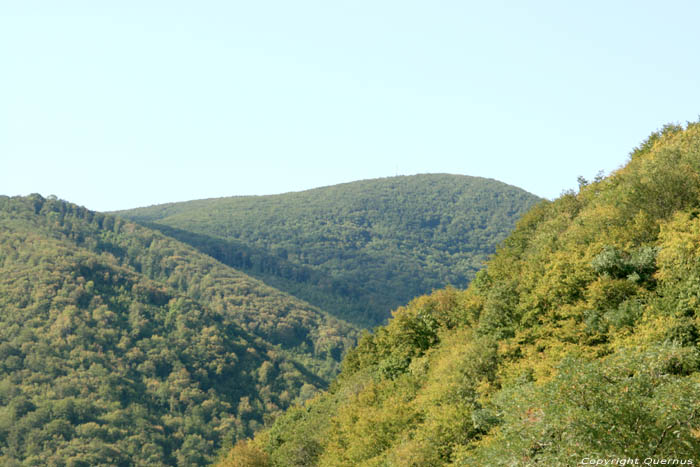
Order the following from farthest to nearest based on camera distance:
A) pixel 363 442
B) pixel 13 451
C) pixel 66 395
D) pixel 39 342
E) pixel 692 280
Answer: pixel 39 342 → pixel 66 395 → pixel 13 451 → pixel 363 442 → pixel 692 280

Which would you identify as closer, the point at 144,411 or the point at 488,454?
the point at 488,454

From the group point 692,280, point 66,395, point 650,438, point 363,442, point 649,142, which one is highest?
point 649,142

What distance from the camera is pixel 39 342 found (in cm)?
19775

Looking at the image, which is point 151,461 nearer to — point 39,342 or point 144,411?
point 144,411

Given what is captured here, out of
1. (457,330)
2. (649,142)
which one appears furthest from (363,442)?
(649,142)

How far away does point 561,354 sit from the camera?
139 feet

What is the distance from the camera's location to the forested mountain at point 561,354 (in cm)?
2823

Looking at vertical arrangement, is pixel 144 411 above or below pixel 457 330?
below

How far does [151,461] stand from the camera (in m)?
167

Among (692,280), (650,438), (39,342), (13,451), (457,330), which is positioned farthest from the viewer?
(39,342)

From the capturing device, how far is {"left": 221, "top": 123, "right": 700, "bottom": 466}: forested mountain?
2823 cm

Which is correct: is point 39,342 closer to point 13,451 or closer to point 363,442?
point 13,451

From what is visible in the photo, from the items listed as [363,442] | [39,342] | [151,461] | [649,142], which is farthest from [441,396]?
[39,342]

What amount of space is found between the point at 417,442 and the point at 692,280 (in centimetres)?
2000
